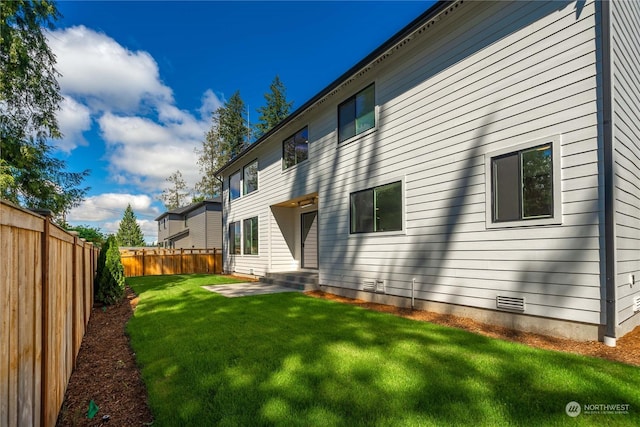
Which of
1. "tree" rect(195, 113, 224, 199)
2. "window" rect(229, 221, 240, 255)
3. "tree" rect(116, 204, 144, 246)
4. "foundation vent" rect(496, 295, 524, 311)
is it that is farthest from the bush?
"tree" rect(116, 204, 144, 246)

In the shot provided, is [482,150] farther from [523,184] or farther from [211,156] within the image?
[211,156]

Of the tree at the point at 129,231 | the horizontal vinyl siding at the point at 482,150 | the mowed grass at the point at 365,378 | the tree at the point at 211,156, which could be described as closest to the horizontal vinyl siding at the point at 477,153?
the horizontal vinyl siding at the point at 482,150

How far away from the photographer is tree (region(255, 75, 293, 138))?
32625 millimetres

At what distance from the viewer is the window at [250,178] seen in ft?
45.6

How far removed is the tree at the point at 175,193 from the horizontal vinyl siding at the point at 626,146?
138ft

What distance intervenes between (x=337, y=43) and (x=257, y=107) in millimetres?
19682

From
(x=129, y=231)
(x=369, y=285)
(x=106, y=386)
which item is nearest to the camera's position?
(x=106, y=386)

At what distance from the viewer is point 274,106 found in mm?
32781

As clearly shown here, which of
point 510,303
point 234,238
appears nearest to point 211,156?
point 234,238

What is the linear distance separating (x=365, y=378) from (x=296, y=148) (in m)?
8.90

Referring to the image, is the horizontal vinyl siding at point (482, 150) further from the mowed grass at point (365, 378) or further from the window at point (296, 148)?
the window at point (296, 148)

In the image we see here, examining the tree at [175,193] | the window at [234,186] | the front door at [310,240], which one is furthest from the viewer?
the tree at [175,193]

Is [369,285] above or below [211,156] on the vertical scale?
below

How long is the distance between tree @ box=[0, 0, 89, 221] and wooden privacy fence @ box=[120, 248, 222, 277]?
5.12m
